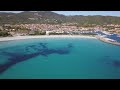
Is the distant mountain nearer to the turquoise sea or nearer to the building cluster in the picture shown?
the building cluster

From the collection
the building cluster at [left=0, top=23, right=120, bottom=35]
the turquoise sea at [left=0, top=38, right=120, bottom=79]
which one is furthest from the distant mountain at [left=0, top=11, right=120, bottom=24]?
the turquoise sea at [left=0, top=38, right=120, bottom=79]

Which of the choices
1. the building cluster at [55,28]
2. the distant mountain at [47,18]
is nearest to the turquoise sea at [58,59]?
the building cluster at [55,28]

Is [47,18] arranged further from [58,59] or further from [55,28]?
[58,59]

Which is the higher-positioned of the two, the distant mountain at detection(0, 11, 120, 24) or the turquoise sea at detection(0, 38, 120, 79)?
the distant mountain at detection(0, 11, 120, 24)

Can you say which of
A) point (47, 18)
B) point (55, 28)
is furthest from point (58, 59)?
point (47, 18)

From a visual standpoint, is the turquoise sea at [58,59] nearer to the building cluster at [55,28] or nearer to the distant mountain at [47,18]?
the building cluster at [55,28]
